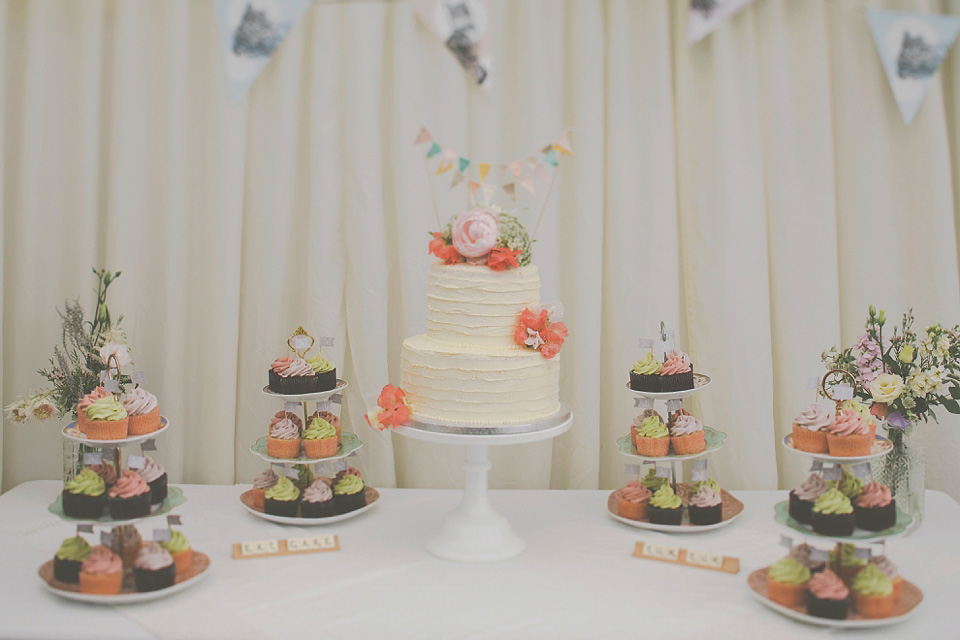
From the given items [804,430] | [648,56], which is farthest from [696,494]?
[648,56]

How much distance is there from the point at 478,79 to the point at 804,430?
55.7 inches

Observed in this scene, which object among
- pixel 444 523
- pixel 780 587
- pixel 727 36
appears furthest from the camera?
pixel 727 36

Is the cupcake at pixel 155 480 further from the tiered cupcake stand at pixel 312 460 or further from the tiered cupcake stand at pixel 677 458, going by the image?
the tiered cupcake stand at pixel 677 458

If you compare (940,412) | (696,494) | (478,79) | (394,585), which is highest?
(478,79)

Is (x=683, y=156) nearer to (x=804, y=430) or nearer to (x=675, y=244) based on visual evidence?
(x=675, y=244)

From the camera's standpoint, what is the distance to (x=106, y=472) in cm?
205

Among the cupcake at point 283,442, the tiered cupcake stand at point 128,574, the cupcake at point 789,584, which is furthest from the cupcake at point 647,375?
the tiered cupcake stand at point 128,574

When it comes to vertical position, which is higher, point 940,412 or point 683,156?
point 683,156

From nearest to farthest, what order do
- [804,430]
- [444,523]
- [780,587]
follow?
[780,587] → [804,430] → [444,523]

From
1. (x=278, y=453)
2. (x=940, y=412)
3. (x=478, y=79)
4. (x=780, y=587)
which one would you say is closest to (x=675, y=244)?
(x=478, y=79)

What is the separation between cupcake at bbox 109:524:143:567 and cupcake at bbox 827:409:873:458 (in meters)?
1.57

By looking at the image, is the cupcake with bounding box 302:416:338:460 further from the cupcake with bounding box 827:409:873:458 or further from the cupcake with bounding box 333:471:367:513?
the cupcake with bounding box 827:409:873:458

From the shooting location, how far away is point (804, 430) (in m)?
1.98

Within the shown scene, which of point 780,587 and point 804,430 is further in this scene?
point 804,430
